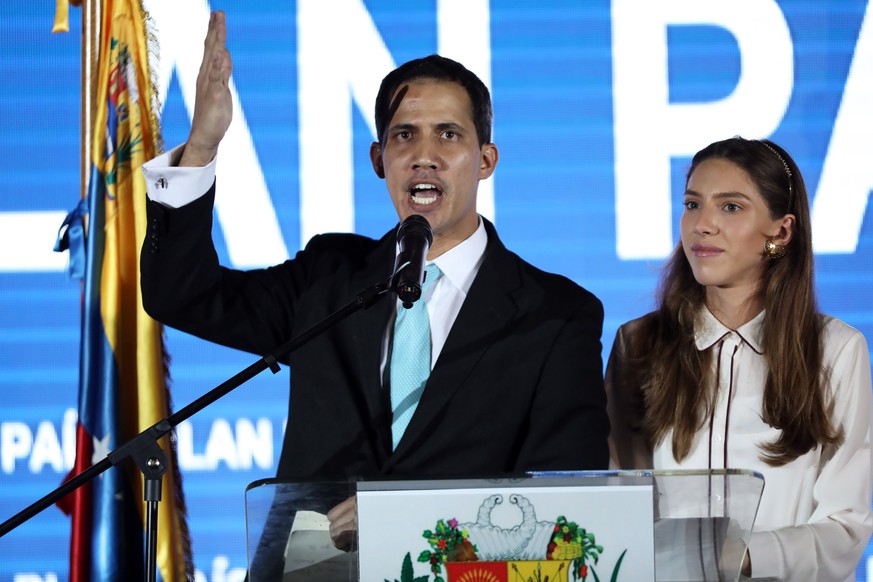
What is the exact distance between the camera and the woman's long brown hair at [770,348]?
2424 mm

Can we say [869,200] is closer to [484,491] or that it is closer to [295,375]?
[295,375]

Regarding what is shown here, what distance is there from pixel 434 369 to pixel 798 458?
0.88 meters

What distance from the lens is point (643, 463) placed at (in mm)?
2561

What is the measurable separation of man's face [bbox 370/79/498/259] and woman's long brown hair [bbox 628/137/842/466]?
1.90ft

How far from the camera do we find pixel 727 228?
8.29 feet

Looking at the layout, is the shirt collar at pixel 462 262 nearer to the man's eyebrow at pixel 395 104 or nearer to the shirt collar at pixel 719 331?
the man's eyebrow at pixel 395 104

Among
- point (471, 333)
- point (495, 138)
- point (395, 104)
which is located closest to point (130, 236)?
point (495, 138)

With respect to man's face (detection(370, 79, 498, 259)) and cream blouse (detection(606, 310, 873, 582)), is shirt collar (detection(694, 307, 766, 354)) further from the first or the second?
man's face (detection(370, 79, 498, 259))

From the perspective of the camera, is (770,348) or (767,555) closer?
(767,555)

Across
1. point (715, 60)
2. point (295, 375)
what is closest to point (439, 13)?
point (715, 60)

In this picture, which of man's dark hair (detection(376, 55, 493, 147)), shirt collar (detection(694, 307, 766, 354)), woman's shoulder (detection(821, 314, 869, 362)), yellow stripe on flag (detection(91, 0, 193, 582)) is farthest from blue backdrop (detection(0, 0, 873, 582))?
man's dark hair (detection(376, 55, 493, 147))

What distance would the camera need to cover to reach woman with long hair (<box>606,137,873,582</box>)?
7.92 ft

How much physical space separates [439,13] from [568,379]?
169 centimetres

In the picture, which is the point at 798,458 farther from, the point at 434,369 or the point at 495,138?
the point at 495,138
